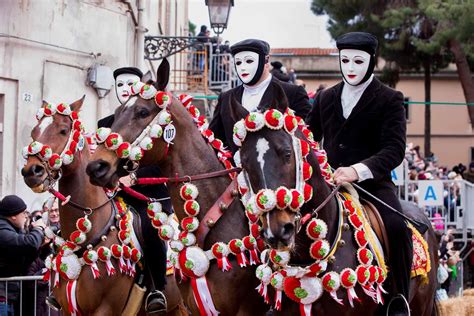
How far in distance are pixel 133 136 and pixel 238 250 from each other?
1.30 metres

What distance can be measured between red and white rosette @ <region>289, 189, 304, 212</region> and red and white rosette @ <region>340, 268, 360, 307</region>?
1.03 metres

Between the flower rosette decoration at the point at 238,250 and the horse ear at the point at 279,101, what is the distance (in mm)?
1307

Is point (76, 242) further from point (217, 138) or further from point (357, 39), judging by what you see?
point (357, 39)

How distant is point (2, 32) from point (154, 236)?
6.81m

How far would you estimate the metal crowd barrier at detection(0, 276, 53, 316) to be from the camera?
1173cm

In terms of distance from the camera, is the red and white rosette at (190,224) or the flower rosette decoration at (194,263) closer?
the flower rosette decoration at (194,263)

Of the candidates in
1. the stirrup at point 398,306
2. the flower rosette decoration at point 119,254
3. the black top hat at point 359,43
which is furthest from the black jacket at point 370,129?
the flower rosette decoration at point 119,254

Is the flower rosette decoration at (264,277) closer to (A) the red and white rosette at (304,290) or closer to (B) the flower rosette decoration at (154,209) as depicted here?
(A) the red and white rosette at (304,290)

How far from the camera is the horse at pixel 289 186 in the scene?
6.91m

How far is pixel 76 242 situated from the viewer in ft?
32.3

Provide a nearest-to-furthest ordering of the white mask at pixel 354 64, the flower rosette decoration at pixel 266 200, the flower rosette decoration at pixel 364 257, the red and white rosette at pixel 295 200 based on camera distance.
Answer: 1. the flower rosette decoration at pixel 266 200
2. the red and white rosette at pixel 295 200
3. the flower rosette decoration at pixel 364 257
4. the white mask at pixel 354 64

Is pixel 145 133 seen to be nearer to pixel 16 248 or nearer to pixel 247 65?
pixel 247 65

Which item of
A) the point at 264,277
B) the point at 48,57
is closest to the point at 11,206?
the point at 264,277

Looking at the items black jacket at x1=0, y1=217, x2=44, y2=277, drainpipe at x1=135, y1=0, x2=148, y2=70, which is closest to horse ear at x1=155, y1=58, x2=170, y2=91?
black jacket at x1=0, y1=217, x2=44, y2=277
